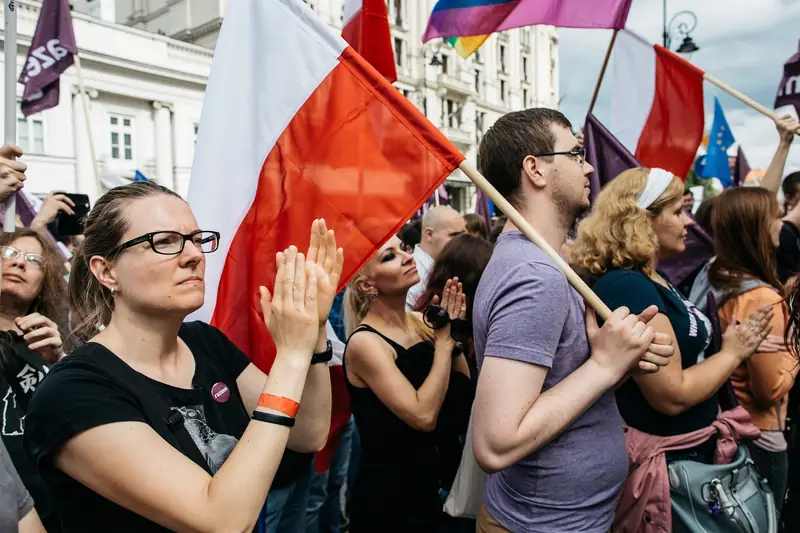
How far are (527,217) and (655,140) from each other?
2.76 metres

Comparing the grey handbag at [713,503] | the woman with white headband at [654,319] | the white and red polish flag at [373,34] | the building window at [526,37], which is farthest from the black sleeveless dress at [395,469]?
the building window at [526,37]

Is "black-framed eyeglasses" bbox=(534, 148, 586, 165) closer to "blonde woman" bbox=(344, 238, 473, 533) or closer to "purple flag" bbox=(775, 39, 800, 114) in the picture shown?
"blonde woman" bbox=(344, 238, 473, 533)

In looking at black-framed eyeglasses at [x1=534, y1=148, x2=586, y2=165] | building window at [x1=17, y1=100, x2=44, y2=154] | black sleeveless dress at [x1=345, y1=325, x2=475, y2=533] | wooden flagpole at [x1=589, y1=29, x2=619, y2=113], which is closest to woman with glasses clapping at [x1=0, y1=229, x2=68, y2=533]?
black sleeveless dress at [x1=345, y1=325, x2=475, y2=533]

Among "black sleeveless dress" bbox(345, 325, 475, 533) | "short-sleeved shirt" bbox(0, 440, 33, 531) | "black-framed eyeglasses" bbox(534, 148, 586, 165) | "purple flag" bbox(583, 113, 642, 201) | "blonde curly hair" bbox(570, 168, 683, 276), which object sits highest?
"purple flag" bbox(583, 113, 642, 201)

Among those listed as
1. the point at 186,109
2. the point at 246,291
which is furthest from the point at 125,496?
the point at 186,109

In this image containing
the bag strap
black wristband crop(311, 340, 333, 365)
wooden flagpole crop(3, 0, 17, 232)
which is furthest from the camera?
wooden flagpole crop(3, 0, 17, 232)

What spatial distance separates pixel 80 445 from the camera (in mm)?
1307

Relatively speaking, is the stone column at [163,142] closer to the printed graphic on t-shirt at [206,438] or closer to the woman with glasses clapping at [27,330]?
the woman with glasses clapping at [27,330]

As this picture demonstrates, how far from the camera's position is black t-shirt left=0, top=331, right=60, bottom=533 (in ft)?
7.23

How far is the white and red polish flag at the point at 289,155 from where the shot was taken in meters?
1.96

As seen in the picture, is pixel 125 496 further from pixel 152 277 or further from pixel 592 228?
pixel 592 228


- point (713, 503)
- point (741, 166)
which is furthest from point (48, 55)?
point (741, 166)

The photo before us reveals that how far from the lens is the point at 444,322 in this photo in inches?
105

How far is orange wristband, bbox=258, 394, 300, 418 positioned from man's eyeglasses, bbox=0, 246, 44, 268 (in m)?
1.93
